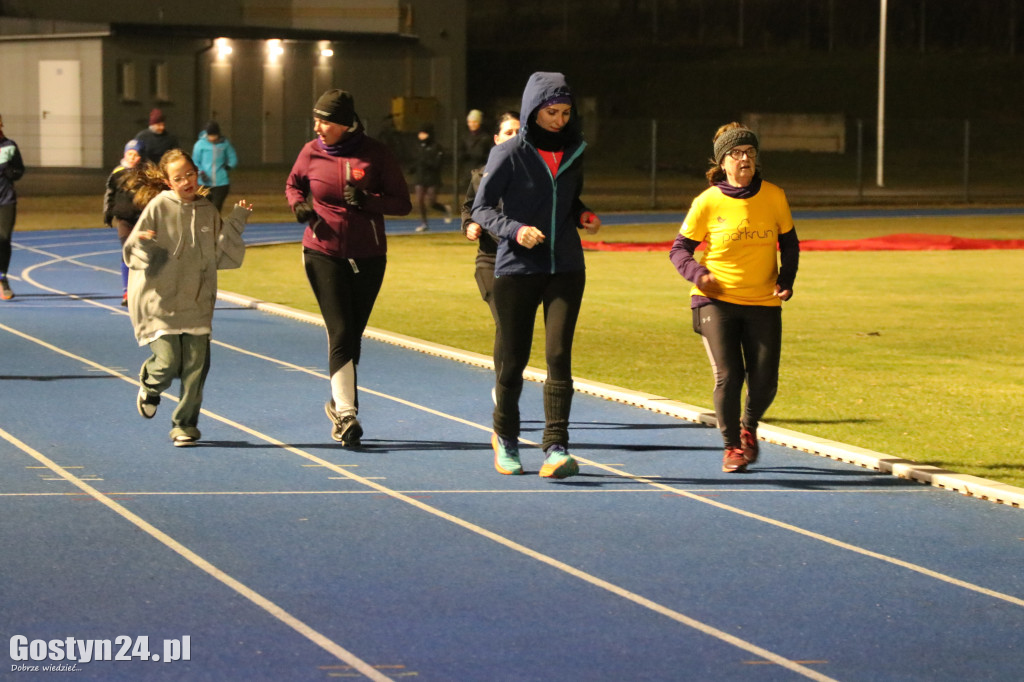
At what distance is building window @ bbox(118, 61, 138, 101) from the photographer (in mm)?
51062

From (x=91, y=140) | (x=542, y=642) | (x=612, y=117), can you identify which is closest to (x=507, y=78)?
(x=612, y=117)

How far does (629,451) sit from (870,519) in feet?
6.56

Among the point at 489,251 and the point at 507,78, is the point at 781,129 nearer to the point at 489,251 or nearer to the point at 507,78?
the point at 507,78

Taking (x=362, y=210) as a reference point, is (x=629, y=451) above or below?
below

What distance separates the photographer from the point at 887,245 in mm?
26578

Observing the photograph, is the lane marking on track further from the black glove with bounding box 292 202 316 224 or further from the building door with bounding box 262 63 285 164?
the building door with bounding box 262 63 285 164

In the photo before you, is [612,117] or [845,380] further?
[612,117]

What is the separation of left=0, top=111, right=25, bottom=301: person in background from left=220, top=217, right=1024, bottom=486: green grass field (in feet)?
8.85

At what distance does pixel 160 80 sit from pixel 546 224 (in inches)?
1825

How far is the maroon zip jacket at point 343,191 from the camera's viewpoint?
909 cm

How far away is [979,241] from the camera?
27.0 metres

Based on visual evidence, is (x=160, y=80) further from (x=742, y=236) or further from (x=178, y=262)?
(x=742, y=236)

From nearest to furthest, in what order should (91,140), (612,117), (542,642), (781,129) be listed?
(542,642)
(91,140)
(781,129)
(612,117)

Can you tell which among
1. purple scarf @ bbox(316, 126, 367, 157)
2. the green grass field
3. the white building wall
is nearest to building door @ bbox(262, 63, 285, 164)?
the white building wall
